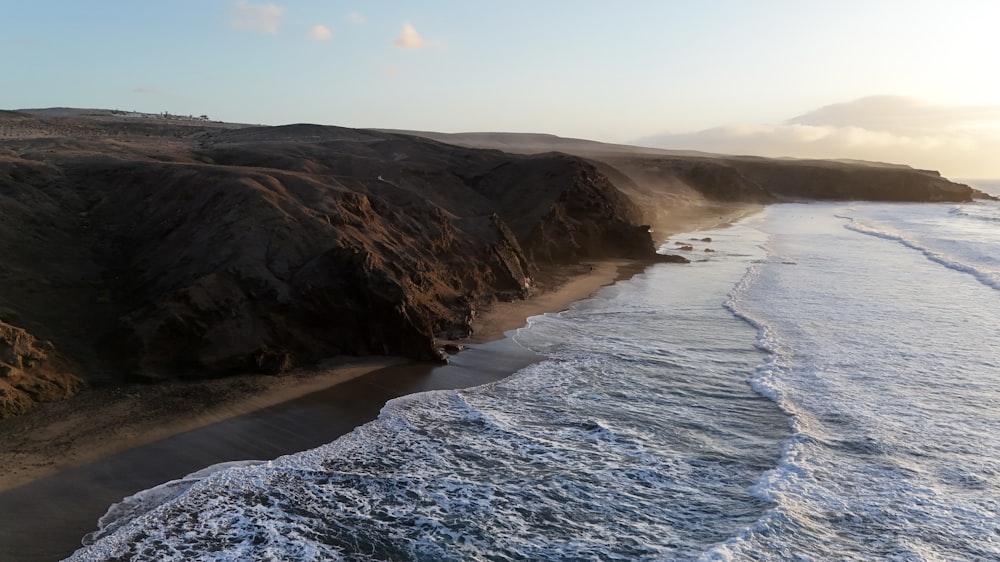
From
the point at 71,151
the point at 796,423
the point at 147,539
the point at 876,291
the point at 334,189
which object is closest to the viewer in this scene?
the point at 147,539

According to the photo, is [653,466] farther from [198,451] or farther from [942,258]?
[942,258]

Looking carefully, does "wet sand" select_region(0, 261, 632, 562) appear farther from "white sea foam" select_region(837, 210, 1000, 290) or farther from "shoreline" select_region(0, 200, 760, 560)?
"white sea foam" select_region(837, 210, 1000, 290)

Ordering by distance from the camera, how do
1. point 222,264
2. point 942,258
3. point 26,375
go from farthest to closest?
point 942,258, point 222,264, point 26,375

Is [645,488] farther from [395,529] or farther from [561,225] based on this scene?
[561,225]

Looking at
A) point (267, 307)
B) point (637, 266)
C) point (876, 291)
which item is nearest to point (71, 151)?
point (267, 307)

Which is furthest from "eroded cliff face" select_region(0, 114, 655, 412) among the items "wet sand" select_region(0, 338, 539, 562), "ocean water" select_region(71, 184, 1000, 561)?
"ocean water" select_region(71, 184, 1000, 561)

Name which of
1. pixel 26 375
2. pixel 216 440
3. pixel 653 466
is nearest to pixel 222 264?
pixel 26 375

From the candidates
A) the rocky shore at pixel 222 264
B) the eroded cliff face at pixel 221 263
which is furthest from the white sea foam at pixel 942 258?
the eroded cliff face at pixel 221 263
